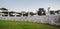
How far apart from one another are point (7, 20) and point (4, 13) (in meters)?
0.13

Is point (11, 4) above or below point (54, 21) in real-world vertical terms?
above

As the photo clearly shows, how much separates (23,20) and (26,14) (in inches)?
4.4

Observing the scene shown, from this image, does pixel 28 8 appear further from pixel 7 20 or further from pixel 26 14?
pixel 7 20

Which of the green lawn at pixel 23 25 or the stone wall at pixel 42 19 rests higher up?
the stone wall at pixel 42 19

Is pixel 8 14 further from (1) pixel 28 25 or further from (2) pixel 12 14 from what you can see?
→ (1) pixel 28 25

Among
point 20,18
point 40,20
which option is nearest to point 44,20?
point 40,20

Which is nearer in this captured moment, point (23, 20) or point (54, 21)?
point (54, 21)

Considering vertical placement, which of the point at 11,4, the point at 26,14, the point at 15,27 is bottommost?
the point at 15,27

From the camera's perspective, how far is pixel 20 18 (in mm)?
2307

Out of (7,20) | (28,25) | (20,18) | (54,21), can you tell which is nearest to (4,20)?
(7,20)

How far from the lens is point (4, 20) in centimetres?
230

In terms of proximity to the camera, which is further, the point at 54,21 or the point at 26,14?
the point at 26,14

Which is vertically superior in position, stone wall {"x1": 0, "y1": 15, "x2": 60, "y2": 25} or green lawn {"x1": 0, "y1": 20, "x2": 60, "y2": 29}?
stone wall {"x1": 0, "y1": 15, "x2": 60, "y2": 25}

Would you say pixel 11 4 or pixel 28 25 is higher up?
pixel 11 4
